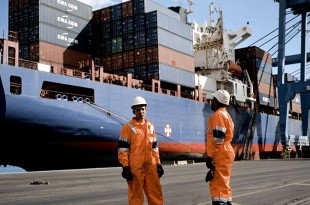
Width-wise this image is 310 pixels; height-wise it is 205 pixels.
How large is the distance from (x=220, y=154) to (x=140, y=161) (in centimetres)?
95

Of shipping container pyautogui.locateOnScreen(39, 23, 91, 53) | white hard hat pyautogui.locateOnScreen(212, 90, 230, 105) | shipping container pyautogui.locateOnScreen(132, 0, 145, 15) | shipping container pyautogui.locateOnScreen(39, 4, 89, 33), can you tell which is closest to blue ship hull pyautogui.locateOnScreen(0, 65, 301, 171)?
shipping container pyautogui.locateOnScreen(39, 23, 91, 53)

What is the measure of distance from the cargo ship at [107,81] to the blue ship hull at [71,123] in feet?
0.16

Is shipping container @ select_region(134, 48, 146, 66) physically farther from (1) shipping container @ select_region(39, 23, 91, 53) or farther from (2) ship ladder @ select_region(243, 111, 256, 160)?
(2) ship ladder @ select_region(243, 111, 256, 160)

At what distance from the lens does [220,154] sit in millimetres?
4199

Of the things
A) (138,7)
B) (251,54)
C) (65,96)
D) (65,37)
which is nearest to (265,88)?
(251,54)

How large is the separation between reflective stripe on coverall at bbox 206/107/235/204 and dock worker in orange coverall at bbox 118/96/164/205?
65 cm

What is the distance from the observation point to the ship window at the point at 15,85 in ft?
53.3

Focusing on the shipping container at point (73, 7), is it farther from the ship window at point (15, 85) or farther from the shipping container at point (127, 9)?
the ship window at point (15, 85)

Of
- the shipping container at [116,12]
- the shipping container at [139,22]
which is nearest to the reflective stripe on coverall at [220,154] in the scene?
the shipping container at [139,22]

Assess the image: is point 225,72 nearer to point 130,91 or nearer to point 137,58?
point 137,58

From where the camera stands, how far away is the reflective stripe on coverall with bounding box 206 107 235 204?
4.06 metres

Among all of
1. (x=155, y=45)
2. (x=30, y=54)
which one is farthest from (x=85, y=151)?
(x=155, y=45)

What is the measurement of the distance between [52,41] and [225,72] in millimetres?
16233

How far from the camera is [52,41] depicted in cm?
2191
